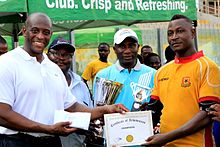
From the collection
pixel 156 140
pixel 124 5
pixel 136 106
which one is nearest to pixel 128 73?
pixel 136 106

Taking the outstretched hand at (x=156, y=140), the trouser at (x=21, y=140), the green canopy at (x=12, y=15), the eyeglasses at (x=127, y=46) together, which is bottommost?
the outstretched hand at (x=156, y=140)

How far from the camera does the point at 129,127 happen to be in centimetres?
373

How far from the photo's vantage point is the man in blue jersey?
4238 mm

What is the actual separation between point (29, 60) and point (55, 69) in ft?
1.09

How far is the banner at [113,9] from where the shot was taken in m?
6.04

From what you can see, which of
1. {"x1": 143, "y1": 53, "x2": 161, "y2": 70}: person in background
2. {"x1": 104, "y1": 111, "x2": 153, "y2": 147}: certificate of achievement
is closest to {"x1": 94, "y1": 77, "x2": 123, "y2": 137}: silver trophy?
{"x1": 104, "y1": 111, "x2": 153, "y2": 147}: certificate of achievement

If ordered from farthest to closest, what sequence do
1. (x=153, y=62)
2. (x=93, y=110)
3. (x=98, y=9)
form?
1. (x=153, y=62)
2. (x=98, y=9)
3. (x=93, y=110)

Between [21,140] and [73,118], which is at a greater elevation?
[73,118]

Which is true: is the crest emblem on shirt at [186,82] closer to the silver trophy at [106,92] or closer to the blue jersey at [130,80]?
the blue jersey at [130,80]

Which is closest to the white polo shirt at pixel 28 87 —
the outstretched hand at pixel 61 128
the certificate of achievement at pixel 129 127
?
the outstretched hand at pixel 61 128

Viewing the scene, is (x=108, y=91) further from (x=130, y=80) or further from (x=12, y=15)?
(x=12, y=15)

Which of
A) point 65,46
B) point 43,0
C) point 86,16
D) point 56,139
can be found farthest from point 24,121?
point 86,16

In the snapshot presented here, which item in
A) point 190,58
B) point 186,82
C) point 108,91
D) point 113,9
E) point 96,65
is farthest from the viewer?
point 96,65

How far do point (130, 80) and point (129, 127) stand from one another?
28.2 inches
